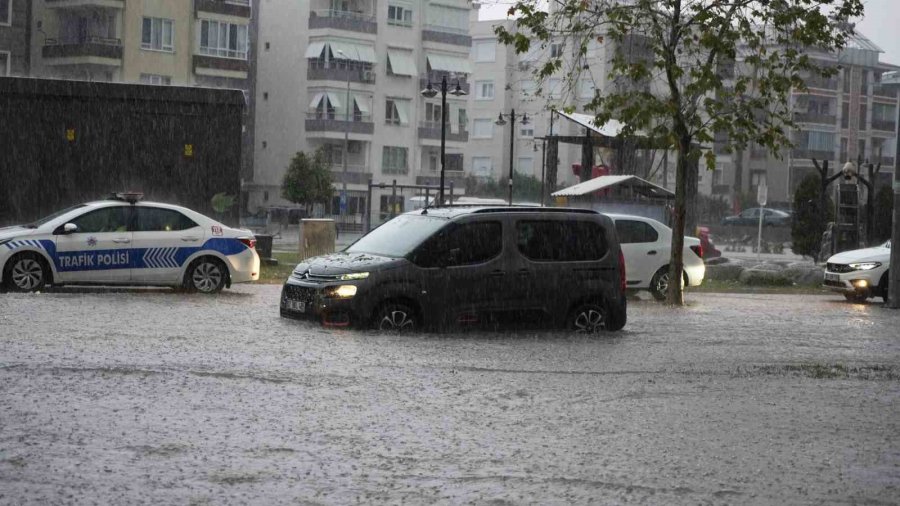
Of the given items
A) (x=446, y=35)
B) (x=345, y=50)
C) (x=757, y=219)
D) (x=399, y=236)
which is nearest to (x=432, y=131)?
(x=446, y=35)

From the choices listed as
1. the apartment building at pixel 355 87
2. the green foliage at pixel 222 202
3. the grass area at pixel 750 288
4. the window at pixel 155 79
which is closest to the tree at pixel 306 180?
the apartment building at pixel 355 87

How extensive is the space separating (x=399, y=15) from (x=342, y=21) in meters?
4.96

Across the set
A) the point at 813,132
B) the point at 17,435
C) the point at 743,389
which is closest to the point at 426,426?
the point at 17,435

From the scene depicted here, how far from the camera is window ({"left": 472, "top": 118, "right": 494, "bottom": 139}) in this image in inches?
4262

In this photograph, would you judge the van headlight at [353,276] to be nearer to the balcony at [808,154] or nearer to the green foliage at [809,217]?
the green foliage at [809,217]

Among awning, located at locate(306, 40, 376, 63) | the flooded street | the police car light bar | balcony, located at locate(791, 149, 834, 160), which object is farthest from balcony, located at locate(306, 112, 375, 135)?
the flooded street

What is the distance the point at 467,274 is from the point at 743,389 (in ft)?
14.9

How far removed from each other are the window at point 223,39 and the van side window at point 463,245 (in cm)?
5899

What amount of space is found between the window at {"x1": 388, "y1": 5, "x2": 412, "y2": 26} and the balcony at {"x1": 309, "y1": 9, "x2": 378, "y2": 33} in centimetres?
162

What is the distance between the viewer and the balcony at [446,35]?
90938 mm

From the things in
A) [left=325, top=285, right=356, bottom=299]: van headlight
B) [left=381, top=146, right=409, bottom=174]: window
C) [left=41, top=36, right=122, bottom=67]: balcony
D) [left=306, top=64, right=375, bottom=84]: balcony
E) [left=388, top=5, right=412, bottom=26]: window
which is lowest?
[left=325, top=285, right=356, bottom=299]: van headlight

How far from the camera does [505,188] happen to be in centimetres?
10138

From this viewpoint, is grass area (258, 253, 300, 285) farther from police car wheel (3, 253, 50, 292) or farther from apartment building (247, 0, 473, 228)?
apartment building (247, 0, 473, 228)

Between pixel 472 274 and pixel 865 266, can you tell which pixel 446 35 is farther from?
pixel 472 274
